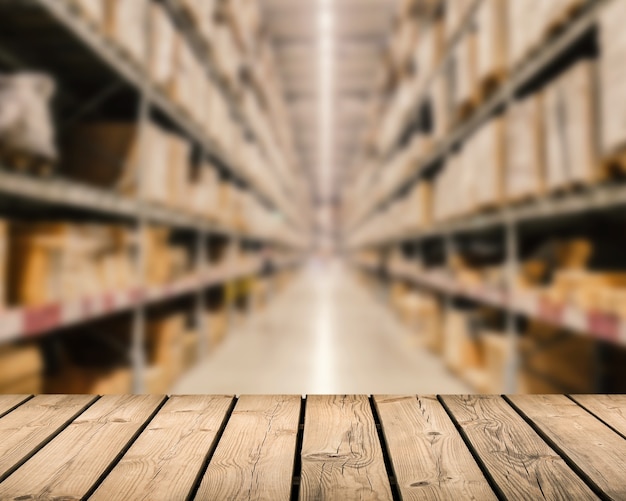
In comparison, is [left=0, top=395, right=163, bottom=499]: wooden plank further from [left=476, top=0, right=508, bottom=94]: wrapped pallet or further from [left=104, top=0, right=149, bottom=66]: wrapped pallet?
[left=476, top=0, right=508, bottom=94]: wrapped pallet

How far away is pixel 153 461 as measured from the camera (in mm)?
818

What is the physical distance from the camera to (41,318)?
5.18 ft

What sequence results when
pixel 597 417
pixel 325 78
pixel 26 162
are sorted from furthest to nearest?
pixel 325 78 < pixel 26 162 < pixel 597 417

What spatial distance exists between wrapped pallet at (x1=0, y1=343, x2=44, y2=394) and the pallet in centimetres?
64

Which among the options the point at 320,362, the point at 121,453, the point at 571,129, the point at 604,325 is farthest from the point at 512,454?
the point at 320,362

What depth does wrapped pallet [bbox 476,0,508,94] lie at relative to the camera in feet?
7.77

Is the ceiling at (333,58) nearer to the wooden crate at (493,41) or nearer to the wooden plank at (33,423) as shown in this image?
the wooden crate at (493,41)

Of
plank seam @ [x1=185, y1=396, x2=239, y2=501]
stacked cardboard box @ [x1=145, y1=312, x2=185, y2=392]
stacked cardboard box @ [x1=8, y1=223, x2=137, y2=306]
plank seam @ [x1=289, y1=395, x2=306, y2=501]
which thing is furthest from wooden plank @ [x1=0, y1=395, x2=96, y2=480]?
stacked cardboard box @ [x1=145, y1=312, x2=185, y2=392]

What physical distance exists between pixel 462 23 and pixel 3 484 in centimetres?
324

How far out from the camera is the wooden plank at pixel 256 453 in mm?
722

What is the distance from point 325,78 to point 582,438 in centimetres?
792

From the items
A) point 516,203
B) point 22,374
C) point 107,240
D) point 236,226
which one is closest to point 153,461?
point 22,374

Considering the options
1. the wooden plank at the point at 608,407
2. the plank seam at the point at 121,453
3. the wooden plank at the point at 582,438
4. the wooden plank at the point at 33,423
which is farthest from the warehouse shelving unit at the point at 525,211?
the wooden plank at the point at 33,423

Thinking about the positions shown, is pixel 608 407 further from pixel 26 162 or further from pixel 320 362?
pixel 320 362
